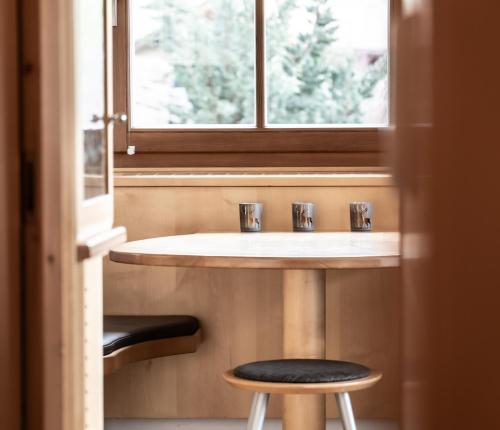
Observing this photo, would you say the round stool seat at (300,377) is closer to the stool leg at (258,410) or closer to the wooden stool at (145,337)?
the stool leg at (258,410)

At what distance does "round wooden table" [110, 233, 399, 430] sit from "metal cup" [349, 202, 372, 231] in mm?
279

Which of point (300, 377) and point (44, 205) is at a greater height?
point (44, 205)

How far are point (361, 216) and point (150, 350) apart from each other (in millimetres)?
901

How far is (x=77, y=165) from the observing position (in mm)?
1556

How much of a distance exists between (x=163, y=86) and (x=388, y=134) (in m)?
2.88

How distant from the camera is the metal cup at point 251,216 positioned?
3.46 m

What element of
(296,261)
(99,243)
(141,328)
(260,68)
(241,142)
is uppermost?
(260,68)

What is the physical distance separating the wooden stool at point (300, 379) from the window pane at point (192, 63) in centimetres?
147

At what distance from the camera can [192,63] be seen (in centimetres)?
395

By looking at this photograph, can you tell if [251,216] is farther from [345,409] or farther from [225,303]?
[345,409]

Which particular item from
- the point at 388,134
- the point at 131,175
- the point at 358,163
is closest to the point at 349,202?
the point at 358,163

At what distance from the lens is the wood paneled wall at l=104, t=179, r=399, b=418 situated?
12.1 ft

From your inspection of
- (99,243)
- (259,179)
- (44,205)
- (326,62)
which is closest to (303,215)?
(259,179)

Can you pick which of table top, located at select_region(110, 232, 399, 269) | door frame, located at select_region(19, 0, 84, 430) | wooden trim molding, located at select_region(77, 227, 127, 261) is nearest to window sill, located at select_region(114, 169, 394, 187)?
table top, located at select_region(110, 232, 399, 269)
